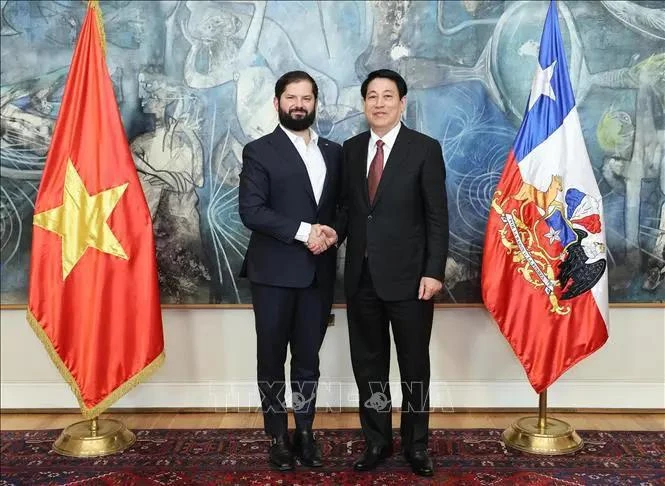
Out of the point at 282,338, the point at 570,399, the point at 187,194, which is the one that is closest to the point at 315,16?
the point at 187,194

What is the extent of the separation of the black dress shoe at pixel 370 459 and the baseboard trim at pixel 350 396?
2.47 feet

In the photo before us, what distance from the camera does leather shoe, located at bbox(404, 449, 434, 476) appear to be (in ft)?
10.1

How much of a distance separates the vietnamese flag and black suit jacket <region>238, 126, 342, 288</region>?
0.67 meters

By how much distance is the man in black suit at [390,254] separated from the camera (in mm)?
3008

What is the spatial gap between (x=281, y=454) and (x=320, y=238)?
941 millimetres

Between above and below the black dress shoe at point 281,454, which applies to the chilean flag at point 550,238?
above

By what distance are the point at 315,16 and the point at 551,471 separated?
2397 millimetres

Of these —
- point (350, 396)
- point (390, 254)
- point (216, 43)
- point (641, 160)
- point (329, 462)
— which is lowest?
point (329, 462)

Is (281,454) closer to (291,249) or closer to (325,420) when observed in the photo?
(325,420)

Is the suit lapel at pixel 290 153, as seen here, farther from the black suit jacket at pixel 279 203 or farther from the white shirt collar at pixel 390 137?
the white shirt collar at pixel 390 137

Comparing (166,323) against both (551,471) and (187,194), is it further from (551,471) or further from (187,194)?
(551,471)

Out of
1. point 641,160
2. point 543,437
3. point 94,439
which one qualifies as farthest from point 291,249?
point 641,160

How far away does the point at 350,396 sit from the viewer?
13.0ft

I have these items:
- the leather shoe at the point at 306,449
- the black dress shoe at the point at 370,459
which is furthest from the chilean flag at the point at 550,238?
the leather shoe at the point at 306,449
